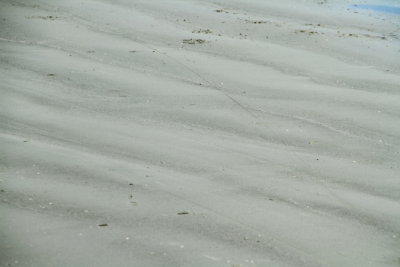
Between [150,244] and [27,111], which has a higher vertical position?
[27,111]

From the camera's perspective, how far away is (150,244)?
247 cm

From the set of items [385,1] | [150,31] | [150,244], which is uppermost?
[385,1]

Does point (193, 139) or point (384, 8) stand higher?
point (384, 8)

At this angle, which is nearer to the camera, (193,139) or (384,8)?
(193,139)

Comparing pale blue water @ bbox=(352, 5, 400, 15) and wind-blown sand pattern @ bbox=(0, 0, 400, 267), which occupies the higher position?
pale blue water @ bbox=(352, 5, 400, 15)

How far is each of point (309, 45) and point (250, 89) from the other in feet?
3.99

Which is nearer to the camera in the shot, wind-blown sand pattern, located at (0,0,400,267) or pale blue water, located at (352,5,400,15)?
wind-blown sand pattern, located at (0,0,400,267)

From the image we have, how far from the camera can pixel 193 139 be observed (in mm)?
3408

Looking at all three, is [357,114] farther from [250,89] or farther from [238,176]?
[238,176]

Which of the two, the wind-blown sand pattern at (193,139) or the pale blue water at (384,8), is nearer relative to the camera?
the wind-blown sand pattern at (193,139)

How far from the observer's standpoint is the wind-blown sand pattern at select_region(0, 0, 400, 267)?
2537 mm

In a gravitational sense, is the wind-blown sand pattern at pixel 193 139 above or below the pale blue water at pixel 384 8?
below

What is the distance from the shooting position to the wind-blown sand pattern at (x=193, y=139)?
254cm

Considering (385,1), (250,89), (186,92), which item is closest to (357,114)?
(250,89)
